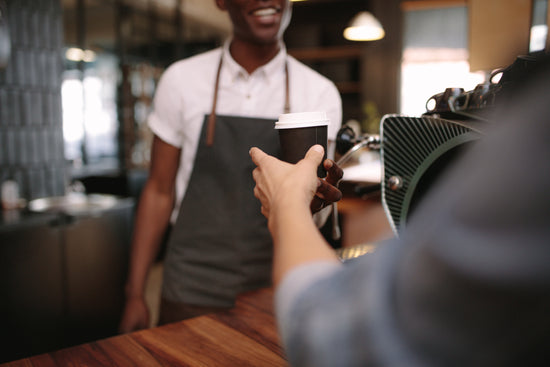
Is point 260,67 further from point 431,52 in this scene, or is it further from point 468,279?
point 431,52

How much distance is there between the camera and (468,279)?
287 millimetres

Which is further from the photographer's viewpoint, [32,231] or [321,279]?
[32,231]

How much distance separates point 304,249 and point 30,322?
7.80 feet

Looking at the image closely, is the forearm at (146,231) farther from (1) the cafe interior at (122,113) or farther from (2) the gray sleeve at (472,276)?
(2) the gray sleeve at (472,276)

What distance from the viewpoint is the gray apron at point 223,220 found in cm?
127

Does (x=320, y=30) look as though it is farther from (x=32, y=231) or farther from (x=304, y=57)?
(x=32, y=231)

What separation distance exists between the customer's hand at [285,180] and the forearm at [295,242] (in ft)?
0.06

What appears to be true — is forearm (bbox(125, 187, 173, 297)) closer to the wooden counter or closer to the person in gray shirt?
the wooden counter

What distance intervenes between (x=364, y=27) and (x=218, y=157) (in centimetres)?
424

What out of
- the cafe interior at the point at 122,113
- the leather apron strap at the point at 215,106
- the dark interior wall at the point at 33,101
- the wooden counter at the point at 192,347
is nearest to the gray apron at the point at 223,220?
the leather apron strap at the point at 215,106

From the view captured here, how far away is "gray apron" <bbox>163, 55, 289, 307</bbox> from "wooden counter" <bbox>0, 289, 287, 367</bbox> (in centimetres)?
37

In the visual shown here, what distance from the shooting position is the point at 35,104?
11.7 feet

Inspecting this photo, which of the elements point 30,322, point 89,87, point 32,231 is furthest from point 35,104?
point 89,87

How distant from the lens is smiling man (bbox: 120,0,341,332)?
1271mm
